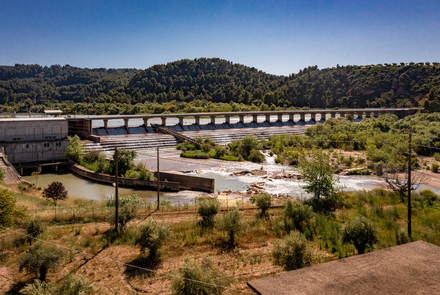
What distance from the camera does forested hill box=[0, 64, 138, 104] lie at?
93.1 metres

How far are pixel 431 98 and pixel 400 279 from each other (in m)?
78.8

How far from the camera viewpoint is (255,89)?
106 m

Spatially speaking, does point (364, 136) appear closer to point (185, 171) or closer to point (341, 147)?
point (341, 147)

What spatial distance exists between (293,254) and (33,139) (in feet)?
100

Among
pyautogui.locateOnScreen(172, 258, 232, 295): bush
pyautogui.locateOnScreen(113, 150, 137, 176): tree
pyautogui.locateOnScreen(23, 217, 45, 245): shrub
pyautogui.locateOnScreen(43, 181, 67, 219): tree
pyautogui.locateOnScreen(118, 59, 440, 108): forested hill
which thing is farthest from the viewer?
pyautogui.locateOnScreen(118, 59, 440, 108): forested hill

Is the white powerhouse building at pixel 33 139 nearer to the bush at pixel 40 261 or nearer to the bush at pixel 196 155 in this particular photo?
the bush at pixel 196 155

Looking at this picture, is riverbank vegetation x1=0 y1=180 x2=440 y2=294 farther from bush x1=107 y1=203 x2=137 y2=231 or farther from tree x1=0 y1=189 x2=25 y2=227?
tree x1=0 y1=189 x2=25 y2=227

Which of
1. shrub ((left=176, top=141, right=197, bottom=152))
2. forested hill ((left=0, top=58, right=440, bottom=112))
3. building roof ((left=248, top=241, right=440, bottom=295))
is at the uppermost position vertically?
forested hill ((left=0, top=58, right=440, bottom=112))

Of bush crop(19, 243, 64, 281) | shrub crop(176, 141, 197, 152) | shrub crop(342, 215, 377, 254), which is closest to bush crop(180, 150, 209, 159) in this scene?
shrub crop(176, 141, 197, 152)

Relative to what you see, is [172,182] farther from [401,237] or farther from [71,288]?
[71,288]

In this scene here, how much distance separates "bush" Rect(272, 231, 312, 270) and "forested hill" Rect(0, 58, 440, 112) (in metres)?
68.9

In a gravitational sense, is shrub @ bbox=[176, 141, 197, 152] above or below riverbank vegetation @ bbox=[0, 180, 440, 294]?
above

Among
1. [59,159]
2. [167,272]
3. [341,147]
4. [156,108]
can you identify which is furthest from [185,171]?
[156,108]

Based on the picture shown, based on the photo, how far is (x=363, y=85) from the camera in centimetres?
9756
